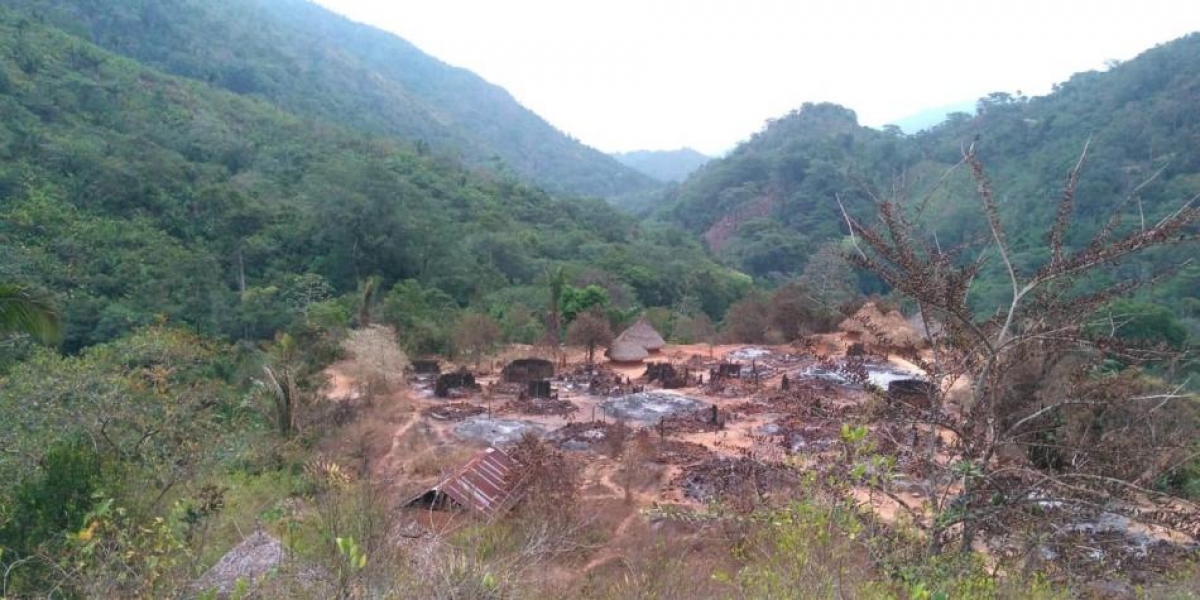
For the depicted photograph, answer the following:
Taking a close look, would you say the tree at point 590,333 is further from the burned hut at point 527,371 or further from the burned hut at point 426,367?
the burned hut at point 426,367

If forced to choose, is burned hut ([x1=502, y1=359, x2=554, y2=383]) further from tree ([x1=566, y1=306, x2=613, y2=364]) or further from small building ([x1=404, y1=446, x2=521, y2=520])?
small building ([x1=404, y1=446, x2=521, y2=520])

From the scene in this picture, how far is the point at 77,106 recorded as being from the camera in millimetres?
27844

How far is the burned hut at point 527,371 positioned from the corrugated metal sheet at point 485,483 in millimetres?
6891

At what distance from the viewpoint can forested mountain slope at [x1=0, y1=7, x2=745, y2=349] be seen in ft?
63.2

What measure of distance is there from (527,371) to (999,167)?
38.1m

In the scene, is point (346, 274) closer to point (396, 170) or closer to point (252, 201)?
point (252, 201)

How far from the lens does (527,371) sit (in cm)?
1608

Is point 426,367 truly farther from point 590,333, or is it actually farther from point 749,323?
point 749,323

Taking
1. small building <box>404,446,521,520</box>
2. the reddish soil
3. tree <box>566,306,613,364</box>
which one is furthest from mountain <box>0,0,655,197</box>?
small building <box>404,446,521,520</box>

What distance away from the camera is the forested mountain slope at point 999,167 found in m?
31.3

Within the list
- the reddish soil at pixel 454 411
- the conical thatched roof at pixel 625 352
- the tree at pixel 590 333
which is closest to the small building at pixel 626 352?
the conical thatched roof at pixel 625 352

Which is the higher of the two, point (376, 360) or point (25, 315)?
point (25, 315)

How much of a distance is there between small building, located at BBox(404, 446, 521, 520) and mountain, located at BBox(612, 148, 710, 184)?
406ft

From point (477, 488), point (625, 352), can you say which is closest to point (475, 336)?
point (625, 352)
